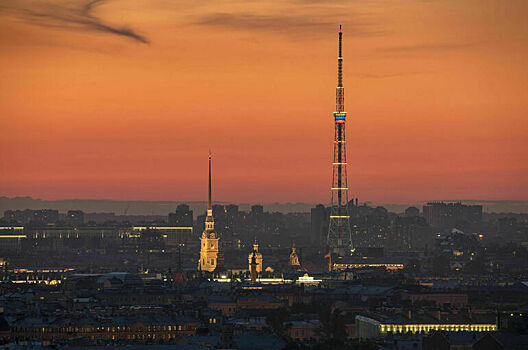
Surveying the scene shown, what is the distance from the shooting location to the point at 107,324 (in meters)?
117

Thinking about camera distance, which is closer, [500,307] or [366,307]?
[500,307]

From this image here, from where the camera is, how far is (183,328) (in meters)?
118

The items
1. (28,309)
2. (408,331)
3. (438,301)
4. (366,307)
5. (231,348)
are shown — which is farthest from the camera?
(438,301)

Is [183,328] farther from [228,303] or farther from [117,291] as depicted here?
[117,291]

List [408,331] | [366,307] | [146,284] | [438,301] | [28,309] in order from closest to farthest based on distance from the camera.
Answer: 1. [408,331]
2. [28,309]
3. [366,307]
4. [438,301]
5. [146,284]

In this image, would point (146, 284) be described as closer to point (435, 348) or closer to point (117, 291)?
point (117, 291)

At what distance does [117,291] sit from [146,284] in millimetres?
17335

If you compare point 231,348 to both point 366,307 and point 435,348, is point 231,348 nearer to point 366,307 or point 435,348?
point 435,348

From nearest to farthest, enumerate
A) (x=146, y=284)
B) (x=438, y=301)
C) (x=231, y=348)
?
(x=231, y=348), (x=438, y=301), (x=146, y=284)

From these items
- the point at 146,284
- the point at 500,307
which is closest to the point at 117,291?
the point at 146,284

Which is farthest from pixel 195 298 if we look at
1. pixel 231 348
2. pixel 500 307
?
pixel 231 348

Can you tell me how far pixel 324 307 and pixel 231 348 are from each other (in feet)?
172

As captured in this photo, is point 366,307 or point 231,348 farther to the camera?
point 366,307

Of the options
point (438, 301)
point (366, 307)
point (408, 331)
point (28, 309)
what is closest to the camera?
point (408, 331)
